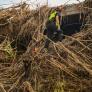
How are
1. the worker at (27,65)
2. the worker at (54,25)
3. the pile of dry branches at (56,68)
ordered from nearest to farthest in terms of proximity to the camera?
the pile of dry branches at (56,68)
the worker at (27,65)
the worker at (54,25)

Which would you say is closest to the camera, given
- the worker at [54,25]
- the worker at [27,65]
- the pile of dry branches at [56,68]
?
the pile of dry branches at [56,68]

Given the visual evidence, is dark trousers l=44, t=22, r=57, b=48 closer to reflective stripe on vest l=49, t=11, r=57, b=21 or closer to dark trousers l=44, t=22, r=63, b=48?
dark trousers l=44, t=22, r=63, b=48

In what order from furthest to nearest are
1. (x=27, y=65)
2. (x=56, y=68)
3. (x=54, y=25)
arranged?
1. (x=54, y=25)
2. (x=27, y=65)
3. (x=56, y=68)

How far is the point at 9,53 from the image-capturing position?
37.1ft

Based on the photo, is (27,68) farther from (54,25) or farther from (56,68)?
(54,25)

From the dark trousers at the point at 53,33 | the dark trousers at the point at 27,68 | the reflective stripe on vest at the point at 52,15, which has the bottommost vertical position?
the dark trousers at the point at 27,68

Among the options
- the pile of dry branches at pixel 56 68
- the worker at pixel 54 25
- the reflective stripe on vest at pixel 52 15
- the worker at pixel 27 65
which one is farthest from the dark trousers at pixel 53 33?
the worker at pixel 27 65

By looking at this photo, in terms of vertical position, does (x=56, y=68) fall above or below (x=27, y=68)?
above

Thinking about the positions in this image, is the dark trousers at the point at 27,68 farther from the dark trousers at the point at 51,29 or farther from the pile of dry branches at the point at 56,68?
the dark trousers at the point at 51,29

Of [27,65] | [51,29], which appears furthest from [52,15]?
[27,65]

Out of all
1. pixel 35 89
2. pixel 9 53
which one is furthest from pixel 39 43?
pixel 35 89

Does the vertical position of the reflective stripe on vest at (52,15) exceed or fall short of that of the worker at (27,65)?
it exceeds it

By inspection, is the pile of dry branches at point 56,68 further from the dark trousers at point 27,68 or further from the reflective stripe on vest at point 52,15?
the reflective stripe on vest at point 52,15

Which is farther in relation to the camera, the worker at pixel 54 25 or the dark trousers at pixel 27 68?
the worker at pixel 54 25
